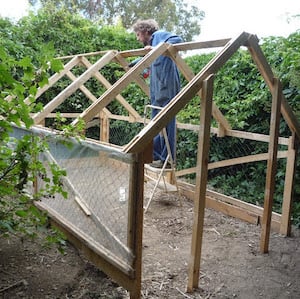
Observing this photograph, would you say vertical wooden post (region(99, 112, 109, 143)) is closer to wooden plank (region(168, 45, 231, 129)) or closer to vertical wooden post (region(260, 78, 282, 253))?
wooden plank (region(168, 45, 231, 129))

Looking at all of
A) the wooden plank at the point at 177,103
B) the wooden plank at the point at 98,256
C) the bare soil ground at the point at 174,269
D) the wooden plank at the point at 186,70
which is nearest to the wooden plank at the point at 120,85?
the wooden plank at the point at 186,70

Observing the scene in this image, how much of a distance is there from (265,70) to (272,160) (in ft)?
2.67

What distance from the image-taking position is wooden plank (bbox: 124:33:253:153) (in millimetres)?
2240

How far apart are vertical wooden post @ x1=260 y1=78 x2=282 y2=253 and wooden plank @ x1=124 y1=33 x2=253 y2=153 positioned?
0.60 m

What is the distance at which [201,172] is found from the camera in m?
2.51

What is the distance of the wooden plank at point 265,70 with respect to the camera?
9.37 feet

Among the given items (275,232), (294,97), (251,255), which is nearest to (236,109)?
(294,97)

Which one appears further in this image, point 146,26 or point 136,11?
point 136,11

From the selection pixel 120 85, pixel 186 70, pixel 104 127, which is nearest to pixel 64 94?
pixel 120 85

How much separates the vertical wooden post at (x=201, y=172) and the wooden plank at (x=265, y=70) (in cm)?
65

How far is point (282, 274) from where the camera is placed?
2918 mm

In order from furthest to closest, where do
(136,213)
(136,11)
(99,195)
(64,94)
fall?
(136,11) → (64,94) → (99,195) → (136,213)

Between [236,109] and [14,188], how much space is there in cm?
336

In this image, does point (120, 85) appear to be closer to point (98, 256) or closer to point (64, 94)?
point (64, 94)
